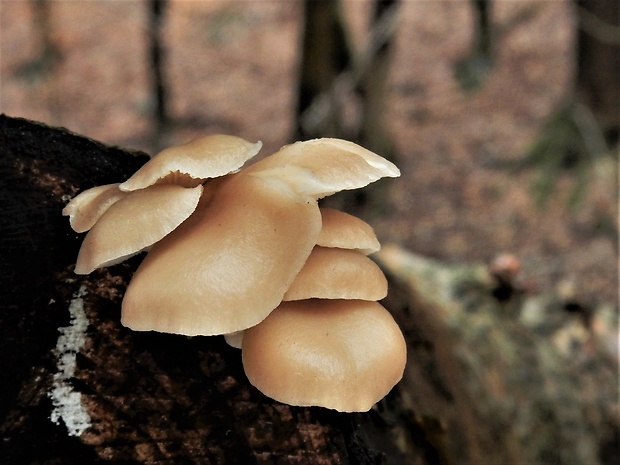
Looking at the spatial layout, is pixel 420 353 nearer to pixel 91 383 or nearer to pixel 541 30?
pixel 91 383

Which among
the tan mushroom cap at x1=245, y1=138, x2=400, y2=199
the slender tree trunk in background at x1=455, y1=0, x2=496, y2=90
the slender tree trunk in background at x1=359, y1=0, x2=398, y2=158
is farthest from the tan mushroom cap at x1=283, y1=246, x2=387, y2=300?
the slender tree trunk in background at x1=455, y1=0, x2=496, y2=90

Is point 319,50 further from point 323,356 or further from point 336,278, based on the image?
point 323,356

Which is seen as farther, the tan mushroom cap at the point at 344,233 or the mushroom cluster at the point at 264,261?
the tan mushroom cap at the point at 344,233

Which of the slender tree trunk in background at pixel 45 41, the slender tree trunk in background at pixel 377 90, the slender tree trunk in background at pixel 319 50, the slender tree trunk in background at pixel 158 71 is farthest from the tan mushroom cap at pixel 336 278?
the slender tree trunk in background at pixel 45 41

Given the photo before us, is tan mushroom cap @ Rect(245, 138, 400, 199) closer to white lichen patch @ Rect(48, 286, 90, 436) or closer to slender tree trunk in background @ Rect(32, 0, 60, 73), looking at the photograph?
white lichen patch @ Rect(48, 286, 90, 436)

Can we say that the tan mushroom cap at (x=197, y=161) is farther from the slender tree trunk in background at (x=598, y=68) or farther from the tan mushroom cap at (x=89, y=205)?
the slender tree trunk in background at (x=598, y=68)

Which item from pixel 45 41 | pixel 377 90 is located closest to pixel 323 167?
pixel 377 90

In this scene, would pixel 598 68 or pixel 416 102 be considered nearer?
pixel 598 68
